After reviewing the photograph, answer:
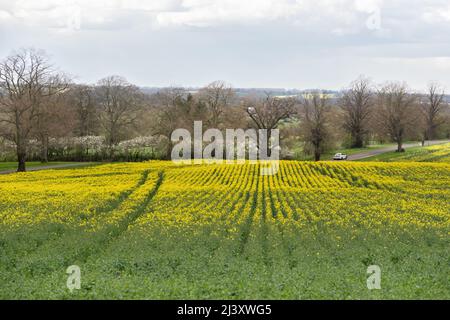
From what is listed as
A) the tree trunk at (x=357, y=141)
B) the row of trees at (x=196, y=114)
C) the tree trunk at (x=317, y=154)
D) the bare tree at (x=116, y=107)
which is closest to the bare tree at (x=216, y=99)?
the row of trees at (x=196, y=114)

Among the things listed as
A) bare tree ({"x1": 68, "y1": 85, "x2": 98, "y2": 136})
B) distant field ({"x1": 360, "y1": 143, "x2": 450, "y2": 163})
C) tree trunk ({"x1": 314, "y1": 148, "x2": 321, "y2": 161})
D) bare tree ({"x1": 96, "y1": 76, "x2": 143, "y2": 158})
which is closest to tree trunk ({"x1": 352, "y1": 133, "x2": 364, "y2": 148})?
distant field ({"x1": 360, "y1": 143, "x2": 450, "y2": 163})

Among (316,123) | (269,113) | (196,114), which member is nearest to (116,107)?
(196,114)

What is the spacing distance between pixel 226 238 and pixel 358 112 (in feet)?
281

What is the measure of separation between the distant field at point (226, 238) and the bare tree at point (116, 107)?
39.2 metres

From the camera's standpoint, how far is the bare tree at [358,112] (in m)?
105

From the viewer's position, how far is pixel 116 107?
87.9 meters

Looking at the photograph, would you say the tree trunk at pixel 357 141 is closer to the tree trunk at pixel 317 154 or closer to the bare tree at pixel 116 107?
the tree trunk at pixel 317 154

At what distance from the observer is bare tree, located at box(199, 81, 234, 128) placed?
9288 centimetres

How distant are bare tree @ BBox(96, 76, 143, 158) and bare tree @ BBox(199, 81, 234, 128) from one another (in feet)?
38.8

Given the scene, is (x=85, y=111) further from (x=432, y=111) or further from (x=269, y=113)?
(x=432, y=111)

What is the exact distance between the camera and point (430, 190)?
42.1 metres

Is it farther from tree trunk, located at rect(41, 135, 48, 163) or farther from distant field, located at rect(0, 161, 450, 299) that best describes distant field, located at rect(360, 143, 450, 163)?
Answer: tree trunk, located at rect(41, 135, 48, 163)

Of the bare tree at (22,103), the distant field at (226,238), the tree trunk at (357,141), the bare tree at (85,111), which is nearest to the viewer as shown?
the distant field at (226,238)
